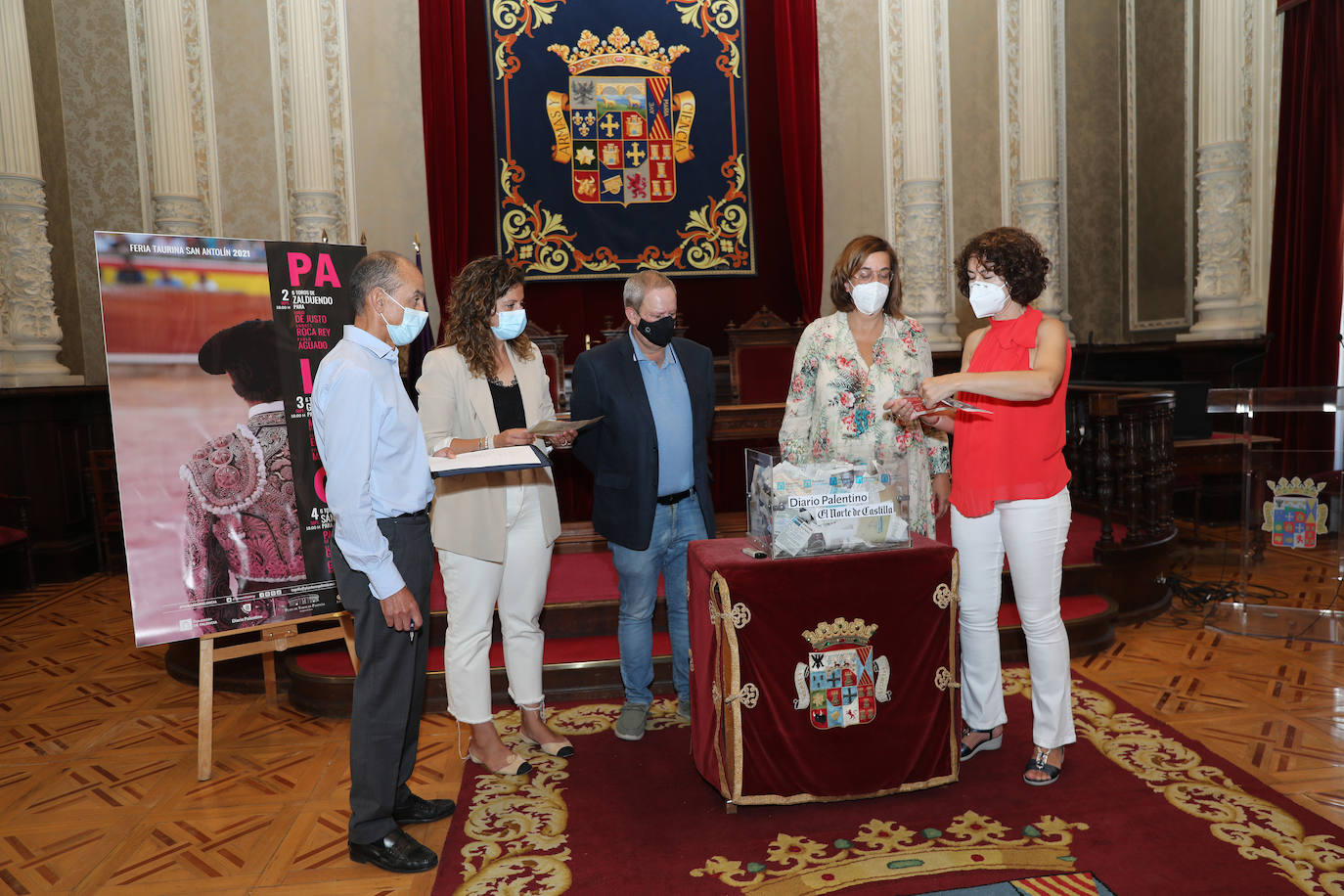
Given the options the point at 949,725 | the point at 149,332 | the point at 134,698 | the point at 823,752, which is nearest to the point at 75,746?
the point at 134,698

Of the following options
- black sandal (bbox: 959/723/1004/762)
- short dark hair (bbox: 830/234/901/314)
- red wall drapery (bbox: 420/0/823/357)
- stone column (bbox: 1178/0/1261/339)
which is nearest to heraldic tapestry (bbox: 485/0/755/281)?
red wall drapery (bbox: 420/0/823/357)

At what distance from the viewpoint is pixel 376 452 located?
2270mm

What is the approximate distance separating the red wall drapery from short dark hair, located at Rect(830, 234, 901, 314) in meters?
4.85

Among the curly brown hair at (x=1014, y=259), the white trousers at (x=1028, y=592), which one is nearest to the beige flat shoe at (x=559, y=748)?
the white trousers at (x=1028, y=592)

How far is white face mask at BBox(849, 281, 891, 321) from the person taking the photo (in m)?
2.83

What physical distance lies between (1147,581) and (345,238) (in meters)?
6.22

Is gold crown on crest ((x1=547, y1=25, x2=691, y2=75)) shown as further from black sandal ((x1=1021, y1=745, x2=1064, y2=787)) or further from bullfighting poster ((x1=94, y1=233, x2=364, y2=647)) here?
black sandal ((x1=1021, y1=745, x2=1064, y2=787))

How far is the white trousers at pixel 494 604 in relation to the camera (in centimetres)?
287

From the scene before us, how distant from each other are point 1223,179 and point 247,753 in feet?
24.6

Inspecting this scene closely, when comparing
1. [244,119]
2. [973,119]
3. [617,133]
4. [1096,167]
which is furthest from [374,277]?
[1096,167]

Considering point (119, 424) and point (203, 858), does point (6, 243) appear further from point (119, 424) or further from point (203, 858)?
point (203, 858)

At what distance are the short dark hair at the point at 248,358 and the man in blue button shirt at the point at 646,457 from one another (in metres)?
1.11

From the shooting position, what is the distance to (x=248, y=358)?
3188mm

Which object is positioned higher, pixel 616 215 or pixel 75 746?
pixel 616 215
